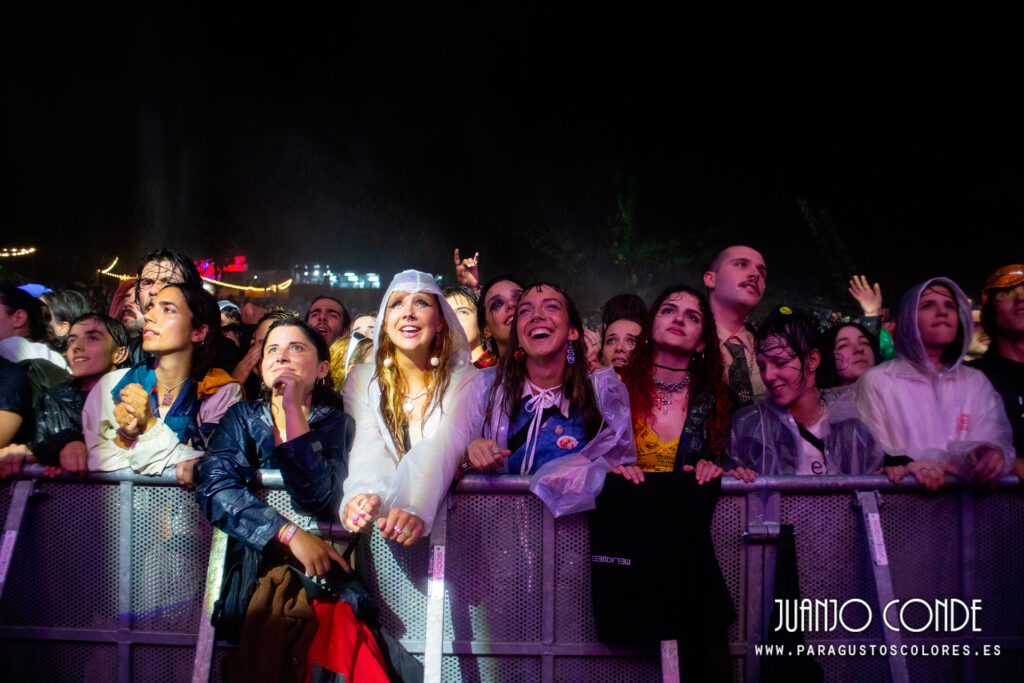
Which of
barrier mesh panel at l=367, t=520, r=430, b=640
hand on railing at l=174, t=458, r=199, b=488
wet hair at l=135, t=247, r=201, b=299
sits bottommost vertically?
barrier mesh panel at l=367, t=520, r=430, b=640

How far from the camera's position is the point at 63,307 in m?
5.00

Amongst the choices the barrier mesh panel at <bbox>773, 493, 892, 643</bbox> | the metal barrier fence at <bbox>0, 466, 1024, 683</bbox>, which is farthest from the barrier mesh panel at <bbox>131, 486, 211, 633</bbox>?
the barrier mesh panel at <bbox>773, 493, 892, 643</bbox>

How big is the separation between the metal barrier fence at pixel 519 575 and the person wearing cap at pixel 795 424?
1.05 feet

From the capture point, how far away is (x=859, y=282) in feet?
19.5

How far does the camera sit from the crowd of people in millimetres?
2695

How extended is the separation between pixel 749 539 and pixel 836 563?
1.43 ft

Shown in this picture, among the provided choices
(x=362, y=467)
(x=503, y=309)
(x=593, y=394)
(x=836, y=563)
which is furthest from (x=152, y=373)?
(x=836, y=563)

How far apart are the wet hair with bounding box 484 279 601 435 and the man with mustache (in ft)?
4.32

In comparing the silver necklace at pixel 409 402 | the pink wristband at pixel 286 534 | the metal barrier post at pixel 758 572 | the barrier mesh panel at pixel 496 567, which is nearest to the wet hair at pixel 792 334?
the metal barrier post at pixel 758 572

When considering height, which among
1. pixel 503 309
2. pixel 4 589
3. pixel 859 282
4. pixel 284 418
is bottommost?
pixel 4 589

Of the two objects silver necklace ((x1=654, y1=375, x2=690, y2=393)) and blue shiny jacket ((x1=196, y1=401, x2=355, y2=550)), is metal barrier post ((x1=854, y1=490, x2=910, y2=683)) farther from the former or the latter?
blue shiny jacket ((x1=196, y1=401, x2=355, y2=550))

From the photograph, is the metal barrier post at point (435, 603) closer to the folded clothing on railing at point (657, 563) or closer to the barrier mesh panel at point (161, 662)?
the folded clothing on railing at point (657, 563)

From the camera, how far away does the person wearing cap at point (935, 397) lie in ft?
9.43

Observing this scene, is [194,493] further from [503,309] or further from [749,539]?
[749,539]
